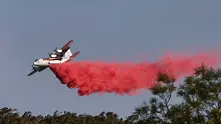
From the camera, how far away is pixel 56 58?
64.9 m

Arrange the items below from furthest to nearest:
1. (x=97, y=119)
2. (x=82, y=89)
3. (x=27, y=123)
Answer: (x=97, y=119) < (x=27, y=123) < (x=82, y=89)

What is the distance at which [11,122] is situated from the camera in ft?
388

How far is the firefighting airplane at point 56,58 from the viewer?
63594 millimetres

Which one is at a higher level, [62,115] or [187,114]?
[62,115]

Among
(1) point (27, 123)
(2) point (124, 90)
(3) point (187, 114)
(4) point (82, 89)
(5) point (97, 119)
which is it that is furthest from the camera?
(5) point (97, 119)

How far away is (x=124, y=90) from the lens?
216 feet

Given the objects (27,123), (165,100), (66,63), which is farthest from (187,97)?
(27,123)

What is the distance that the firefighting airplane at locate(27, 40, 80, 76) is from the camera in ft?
209

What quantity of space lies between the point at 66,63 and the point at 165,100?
54.4ft

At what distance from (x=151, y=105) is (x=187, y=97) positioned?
5062mm

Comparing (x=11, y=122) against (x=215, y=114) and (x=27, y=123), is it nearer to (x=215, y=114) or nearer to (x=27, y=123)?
(x=27, y=123)

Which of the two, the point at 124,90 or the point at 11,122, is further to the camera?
the point at 11,122

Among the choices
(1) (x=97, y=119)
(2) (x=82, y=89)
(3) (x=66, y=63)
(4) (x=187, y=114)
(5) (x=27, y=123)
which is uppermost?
(1) (x=97, y=119)

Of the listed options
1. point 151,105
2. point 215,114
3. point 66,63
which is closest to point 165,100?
point 151,105
